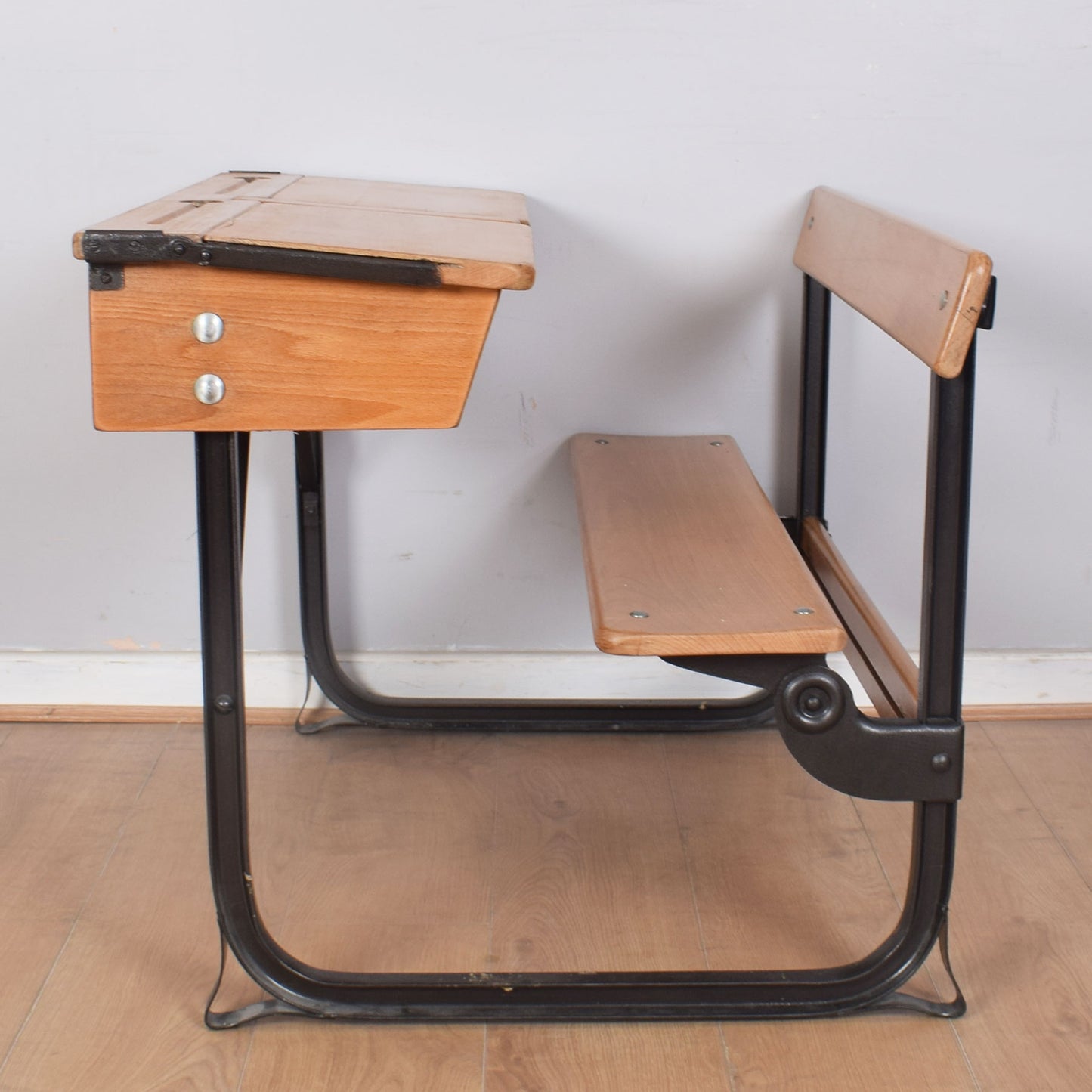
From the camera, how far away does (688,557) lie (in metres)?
1.41

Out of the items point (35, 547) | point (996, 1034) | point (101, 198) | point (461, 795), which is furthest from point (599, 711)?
point (101, 198)

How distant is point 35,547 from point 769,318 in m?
1.16

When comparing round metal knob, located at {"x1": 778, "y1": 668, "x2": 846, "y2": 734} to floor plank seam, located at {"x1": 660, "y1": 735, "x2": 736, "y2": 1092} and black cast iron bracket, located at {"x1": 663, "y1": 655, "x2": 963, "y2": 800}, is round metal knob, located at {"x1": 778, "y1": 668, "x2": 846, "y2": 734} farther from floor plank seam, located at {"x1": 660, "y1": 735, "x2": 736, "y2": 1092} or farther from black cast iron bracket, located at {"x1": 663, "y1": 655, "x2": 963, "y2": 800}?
floor plank seam, located at {"x1": 660, "y1": 735, "x2": 736, "y2": 1092}

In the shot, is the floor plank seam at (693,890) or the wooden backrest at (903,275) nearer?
the wooden backrest at (903,275)

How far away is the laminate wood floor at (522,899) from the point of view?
1324 mm

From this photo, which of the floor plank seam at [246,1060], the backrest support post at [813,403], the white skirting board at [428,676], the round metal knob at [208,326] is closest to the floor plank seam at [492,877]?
the white skirting board at [428,676]

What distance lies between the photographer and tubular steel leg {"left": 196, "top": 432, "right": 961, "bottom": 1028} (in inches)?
52.4

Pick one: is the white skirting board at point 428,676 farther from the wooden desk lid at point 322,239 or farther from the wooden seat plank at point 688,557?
the wooden desk lid at point 322,239

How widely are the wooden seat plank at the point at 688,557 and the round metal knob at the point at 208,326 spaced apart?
1.44ft

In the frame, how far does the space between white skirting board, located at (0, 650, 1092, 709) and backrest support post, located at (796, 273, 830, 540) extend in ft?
1.06

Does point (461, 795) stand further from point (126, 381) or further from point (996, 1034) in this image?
point (126, 381)

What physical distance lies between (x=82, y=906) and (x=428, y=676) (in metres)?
0.65

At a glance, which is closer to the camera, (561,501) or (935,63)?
(935,63)

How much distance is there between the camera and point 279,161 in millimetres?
1758
